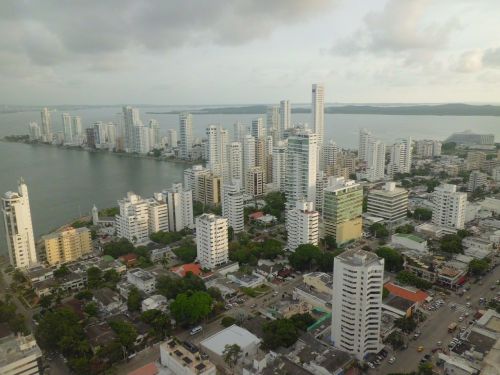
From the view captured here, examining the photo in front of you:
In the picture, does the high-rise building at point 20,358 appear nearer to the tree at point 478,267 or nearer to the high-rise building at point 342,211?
the high-rise building at point 342,211

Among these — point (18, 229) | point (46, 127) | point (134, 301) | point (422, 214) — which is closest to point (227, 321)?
point (134, 301)

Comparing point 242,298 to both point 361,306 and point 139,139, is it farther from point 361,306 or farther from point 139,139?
point 139,139

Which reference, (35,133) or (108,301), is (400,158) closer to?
(108,301)

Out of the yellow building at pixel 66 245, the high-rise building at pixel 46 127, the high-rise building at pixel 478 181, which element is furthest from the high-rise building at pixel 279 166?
the high-rise building at pixel 46 127

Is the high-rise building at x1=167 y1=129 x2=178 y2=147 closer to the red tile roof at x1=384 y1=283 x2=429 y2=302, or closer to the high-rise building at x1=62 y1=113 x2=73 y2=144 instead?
the high-rise building at x1=62 y1=113 x2=73 y2=144

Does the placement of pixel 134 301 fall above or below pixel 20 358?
below

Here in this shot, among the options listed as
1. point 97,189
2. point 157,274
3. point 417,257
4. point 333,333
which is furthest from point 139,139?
point 333,333
